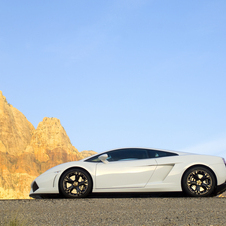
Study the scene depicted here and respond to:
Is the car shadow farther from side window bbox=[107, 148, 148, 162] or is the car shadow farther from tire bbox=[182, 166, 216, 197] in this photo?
side window bbox=[107, 148, 148, 162]

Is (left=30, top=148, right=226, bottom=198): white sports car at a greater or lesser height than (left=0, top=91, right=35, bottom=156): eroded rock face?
lesser

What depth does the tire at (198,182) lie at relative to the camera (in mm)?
7789

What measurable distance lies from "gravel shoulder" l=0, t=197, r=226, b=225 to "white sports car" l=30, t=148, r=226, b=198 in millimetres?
499

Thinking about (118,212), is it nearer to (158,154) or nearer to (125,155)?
(125,155)

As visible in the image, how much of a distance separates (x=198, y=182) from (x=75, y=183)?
2848 millimetres

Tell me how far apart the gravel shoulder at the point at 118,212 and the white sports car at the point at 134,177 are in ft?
1.64

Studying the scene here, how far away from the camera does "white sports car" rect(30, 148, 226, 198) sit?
7770 mm

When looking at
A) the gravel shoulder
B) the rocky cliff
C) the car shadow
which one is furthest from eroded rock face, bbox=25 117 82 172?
the gravel shoulder

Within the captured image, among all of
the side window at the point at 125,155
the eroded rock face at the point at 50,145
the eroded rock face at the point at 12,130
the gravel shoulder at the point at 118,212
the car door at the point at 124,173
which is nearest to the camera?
the gravel shoulder at the point at 118,212

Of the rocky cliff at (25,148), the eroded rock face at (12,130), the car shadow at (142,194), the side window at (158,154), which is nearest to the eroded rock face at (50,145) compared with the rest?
the rocky cliff at (25,148)

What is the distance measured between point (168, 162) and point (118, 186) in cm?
131

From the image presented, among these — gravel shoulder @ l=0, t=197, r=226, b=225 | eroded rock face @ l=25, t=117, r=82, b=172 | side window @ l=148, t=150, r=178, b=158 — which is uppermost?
eroded rock face @ l=25, t=117, r=82, b=172

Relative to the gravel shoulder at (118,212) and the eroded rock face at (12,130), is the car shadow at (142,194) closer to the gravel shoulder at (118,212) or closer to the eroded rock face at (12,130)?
the gravel shoulder at (118,212)

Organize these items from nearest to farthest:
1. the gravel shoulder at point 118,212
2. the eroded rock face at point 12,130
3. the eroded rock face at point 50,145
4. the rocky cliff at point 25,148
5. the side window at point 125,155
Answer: the gravel shoulder at point 118,212 → the side window at point 125,155 → the rocky cliff at point 25,148 → the eroded rock face at point 12,130 → the eroded rock face at point 50,145
